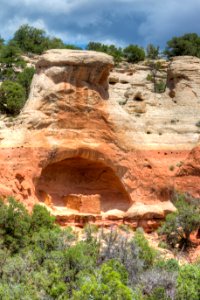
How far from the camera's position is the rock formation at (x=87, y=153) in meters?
20.0

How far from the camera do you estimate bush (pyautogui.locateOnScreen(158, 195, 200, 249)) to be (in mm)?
20047

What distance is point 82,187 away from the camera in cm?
2316

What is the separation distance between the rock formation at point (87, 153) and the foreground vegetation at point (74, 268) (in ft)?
7.15

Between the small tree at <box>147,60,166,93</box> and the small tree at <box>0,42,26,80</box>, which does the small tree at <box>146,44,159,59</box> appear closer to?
the small tree at <box>147,60,166,93</box>

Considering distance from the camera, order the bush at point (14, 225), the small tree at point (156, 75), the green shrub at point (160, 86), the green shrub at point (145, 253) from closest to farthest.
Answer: the green shrub at point (145, 253)
the bush at point (14, 225)
the green shrub at point (160, 86)
the small tree at point (156, 75)

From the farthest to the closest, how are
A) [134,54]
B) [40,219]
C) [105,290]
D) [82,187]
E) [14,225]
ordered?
1. [134,54]
2. [82,187]
3. [40,219]
4. [14,225]
5. [105,290]

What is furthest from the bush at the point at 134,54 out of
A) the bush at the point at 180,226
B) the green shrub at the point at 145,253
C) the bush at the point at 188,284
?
the bush at the point at 188,284

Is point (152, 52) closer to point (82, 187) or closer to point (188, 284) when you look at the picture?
point (82, 187)

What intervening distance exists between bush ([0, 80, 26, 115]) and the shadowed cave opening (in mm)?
7191

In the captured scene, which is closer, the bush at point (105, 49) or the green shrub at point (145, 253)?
the green shrub at point (145, 253)

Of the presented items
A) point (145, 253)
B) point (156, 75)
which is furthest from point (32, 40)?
point (145, 253)

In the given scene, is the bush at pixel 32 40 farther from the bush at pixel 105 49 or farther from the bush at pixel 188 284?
the bush at pixel 188 284

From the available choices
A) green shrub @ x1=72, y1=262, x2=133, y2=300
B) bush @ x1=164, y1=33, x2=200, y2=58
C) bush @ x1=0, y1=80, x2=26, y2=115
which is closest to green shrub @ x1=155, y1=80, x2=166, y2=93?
bush @ x1=164, y1=33, x2=200, y2=58

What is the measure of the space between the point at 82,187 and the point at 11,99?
817 cm
